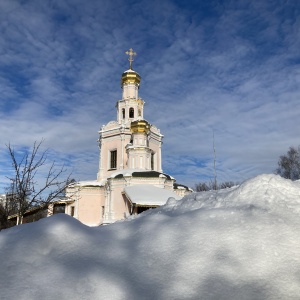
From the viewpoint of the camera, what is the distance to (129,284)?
205 cm

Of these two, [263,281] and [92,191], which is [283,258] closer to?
[263,281]

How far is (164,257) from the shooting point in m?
2.33

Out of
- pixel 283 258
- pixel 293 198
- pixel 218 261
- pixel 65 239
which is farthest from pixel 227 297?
pixel 293 198

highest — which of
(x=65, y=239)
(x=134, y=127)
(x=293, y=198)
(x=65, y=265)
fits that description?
(x=134, y=127)

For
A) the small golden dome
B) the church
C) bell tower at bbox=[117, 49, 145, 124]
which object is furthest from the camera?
the small golden dome

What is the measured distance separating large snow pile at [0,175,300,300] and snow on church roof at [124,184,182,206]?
47.1 feet

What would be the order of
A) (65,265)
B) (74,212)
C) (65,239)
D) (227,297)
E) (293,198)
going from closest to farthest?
1. (227,297)
2. (65,265)
3. (65,239)
4. (293,198)
5. (74,212)

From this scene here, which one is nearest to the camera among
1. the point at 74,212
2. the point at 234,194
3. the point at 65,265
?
the point at 65,265

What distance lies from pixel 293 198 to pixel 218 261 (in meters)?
1.31

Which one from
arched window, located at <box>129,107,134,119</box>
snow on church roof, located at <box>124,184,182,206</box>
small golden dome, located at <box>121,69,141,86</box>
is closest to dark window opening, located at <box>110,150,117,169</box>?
arched window, located at <box>129,107,134,119</box>

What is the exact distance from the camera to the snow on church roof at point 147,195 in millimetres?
17355

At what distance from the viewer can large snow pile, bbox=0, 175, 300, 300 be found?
6.52 ft

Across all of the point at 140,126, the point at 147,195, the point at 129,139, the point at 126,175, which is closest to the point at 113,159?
the point at 129,139

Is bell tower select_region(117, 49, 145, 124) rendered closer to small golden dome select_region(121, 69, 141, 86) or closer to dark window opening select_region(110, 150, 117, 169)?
small golden dome select_region(121, 69, 141, 86)
